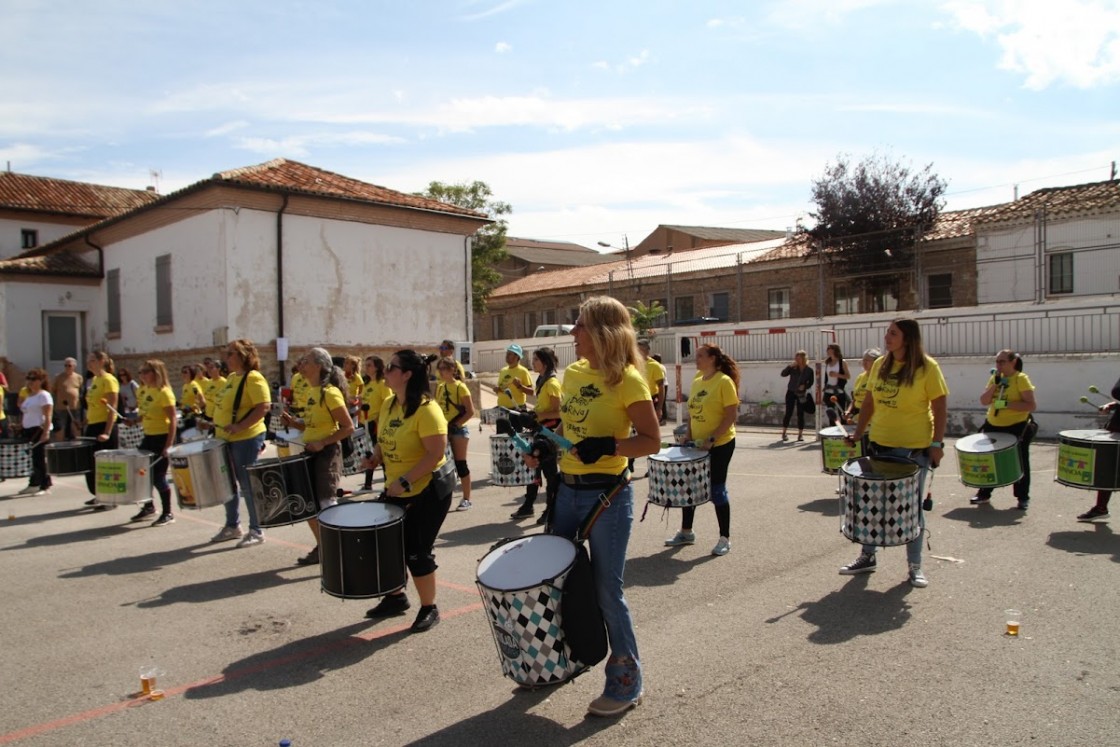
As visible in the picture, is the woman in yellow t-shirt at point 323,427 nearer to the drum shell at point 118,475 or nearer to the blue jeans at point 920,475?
the drum shell at point 118,475

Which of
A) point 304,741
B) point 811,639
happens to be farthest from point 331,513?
point 811,639

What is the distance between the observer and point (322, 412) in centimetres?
731

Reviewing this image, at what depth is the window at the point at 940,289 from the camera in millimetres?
27125

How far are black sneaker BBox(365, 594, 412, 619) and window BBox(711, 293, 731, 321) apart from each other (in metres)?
28.4

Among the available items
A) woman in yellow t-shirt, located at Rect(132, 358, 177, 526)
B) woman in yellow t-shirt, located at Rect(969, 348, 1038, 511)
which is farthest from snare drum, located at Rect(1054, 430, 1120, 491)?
woman in yellow t-shirt, located at Rect(132, 358, 177, 526)

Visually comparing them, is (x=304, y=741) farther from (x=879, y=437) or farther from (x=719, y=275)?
(x=719, y=275)

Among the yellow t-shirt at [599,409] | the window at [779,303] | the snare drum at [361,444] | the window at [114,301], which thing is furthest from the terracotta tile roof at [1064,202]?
the window at [114,301]

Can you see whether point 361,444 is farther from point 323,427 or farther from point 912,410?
point 912,410

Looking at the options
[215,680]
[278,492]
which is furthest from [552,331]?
[215,680]

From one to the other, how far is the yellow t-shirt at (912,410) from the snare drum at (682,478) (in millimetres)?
1623

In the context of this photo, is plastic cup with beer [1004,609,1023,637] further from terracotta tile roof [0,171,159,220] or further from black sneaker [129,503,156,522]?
terracotta tile roof [0,171,159,220]

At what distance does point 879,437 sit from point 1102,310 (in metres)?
13.5

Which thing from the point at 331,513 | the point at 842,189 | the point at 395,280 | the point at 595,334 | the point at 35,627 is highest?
the point at 842,189

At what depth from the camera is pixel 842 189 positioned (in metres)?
29.9
